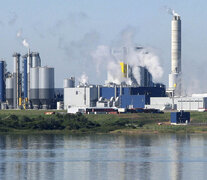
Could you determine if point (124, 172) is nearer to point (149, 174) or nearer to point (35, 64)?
point (149, 174)

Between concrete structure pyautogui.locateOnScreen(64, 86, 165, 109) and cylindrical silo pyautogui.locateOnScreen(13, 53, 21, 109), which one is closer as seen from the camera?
concrete structure pyautogui.locateOnScreen(64, 86, 165, 109)

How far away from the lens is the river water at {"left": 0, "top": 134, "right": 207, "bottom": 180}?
4525 cm

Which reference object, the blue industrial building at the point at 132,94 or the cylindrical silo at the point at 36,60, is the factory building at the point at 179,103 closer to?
the blue industrial building at the point at 132,94

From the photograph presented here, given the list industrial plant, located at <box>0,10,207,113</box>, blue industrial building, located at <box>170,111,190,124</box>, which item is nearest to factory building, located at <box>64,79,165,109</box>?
industrial plant, located at <box>0,10,207,113</box>

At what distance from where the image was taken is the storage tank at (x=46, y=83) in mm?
118812

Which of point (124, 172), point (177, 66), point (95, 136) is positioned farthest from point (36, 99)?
point (124, 172)

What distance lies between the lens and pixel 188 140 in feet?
232

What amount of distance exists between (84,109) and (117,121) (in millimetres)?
16604

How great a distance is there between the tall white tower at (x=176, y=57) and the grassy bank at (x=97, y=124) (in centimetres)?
2295

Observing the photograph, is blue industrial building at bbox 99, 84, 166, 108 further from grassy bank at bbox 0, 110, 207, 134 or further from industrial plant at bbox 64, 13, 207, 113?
grassy bank at bbox 0, 110, 207, 134

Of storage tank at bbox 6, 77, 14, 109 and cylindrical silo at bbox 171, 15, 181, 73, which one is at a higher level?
cylindrical silo at bbox 171, 15, 181, 73

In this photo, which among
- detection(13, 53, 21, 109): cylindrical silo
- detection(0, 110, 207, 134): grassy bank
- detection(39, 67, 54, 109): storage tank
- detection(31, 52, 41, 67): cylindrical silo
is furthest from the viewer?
detection(31, 52, 41, 67): cylindrical silo

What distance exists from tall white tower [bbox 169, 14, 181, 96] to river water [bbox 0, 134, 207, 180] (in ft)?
156

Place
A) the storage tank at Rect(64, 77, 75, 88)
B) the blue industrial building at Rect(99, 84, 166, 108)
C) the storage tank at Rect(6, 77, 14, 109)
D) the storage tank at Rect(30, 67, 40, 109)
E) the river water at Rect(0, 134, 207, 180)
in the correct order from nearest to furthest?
the river water at Rect(0, 134, 207, 180), the blue industrial building at Rect(99, 84, 166, 108), the storage tank at Rect(30, 67, 40, 109), the storage tank at Rect(6, 77, 14, 109), the storage tank at Rect(64, 77, 75, 88)
